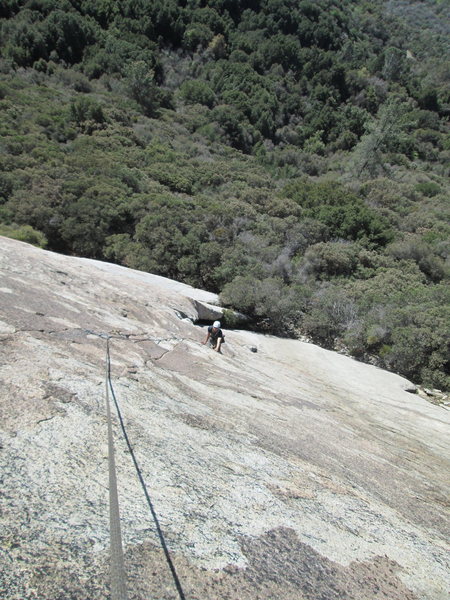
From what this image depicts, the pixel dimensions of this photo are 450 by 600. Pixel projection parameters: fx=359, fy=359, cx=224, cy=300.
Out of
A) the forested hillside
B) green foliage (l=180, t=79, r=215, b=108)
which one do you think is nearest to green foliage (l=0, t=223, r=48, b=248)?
the forested hillside

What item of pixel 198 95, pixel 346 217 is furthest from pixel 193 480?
pixel 198 95

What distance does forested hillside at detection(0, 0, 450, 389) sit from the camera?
19547mm

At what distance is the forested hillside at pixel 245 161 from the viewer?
19547 mm

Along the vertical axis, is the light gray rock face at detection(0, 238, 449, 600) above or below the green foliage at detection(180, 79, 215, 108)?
below

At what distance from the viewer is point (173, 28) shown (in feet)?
234

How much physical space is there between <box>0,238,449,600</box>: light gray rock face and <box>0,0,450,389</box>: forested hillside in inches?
458

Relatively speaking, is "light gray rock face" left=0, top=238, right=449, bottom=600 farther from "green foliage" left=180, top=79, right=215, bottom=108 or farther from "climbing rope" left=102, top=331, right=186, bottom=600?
"green foliage" left=180, top=79, right=215, bottom=108

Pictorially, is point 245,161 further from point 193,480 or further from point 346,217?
point 193,480

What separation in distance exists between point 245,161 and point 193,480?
50.6 m

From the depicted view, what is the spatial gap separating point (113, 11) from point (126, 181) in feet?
198

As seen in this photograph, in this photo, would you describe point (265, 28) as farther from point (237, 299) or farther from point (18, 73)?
point (237, 299)

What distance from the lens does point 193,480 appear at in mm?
3271

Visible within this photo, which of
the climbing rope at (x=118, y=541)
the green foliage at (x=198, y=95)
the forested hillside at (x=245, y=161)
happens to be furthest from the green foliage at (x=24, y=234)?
the green foliage at (x=198, y=95)

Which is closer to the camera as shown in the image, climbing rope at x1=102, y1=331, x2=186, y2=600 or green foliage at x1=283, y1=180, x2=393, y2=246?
climbing rope at x1=102, y1=331, x2=186, y2=600
